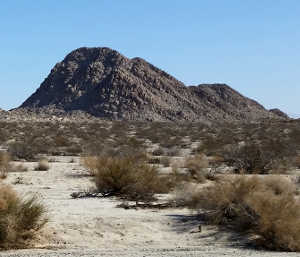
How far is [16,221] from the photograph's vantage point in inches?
482

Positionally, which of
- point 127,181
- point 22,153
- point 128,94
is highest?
point 128,94

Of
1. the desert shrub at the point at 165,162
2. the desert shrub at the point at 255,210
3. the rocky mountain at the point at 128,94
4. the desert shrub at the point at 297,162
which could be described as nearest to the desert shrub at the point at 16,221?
the desert shrub at the point at 255,210

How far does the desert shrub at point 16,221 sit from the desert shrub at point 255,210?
409 cm

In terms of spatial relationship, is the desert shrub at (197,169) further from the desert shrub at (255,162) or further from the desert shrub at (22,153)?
the desert shrub at (22,153)

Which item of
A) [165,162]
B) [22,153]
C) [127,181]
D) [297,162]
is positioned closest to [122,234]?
[127,181]

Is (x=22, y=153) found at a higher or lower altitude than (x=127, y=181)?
higher

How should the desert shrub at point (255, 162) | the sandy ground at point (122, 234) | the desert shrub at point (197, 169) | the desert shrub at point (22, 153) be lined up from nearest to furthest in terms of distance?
the sandy ground at point (122, 234), the desert shrub at point (197, 169), the desert shrub at point (255, 162), the desert shrub at point (22, 153)

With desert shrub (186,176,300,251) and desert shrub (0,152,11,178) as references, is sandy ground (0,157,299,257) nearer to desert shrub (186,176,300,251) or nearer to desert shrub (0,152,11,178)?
desert shrub (186,176,300,251)

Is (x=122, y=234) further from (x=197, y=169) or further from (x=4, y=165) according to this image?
(x=4, y=165)

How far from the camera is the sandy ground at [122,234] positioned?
1191cm

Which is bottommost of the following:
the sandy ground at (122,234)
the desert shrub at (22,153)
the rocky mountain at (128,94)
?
the sandy ground at (122,234)

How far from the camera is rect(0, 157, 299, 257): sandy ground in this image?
39.1ft

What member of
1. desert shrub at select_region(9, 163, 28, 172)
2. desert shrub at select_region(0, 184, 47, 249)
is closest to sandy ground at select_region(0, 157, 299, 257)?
desert shrub at select_region(0, 184, 47, 249)

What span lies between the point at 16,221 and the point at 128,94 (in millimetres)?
114141
